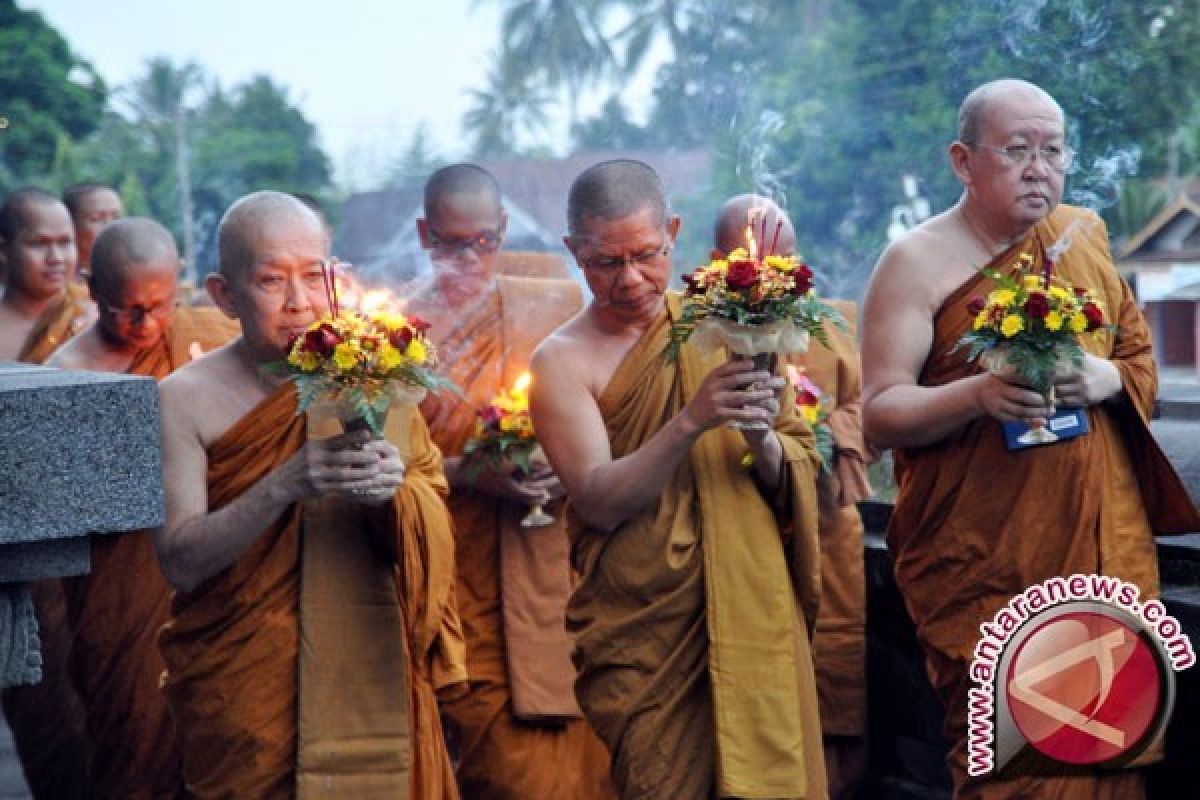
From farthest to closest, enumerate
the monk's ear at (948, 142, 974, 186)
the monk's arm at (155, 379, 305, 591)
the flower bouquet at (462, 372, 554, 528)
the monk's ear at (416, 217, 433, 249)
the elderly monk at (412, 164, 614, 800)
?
the monk's ear at (416, 217, 433, 249) → the elderly monk at (412, 164, 614, 800) → the flower bouquet at (462, 372, 554, 528) → the monk's ear at (948, 142, 974, 186) → the monk's arm at (155, 379, 305, 591)

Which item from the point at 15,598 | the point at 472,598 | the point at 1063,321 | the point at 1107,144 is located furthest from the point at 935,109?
the point at 15,598

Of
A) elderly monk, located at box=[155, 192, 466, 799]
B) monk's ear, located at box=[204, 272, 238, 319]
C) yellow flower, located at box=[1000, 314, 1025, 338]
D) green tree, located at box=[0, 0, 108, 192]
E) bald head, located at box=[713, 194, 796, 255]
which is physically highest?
green tree, located at box=[0, 0, 108, 192]

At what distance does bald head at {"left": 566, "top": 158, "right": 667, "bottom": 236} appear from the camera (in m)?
4.85

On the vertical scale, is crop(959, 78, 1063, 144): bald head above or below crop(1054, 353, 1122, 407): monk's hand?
above

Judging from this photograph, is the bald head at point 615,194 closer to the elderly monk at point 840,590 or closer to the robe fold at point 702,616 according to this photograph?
the robe fold at point 702,616

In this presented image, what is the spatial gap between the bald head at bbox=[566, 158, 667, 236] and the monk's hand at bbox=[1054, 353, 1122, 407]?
1185 millimetres

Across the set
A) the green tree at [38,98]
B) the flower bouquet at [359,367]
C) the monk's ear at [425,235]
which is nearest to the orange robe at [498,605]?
the monk's ear at [425,235]

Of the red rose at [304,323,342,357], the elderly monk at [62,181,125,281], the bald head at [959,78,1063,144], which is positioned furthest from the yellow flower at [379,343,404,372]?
the elderly monk at [62,181,125,281]

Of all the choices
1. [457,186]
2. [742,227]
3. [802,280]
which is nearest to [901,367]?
[802,280]

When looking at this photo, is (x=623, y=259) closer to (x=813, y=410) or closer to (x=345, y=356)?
(x=345, y=356)

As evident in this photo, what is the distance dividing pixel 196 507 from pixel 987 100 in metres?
2.53

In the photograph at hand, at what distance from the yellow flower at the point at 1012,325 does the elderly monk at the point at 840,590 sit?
79.0 inches

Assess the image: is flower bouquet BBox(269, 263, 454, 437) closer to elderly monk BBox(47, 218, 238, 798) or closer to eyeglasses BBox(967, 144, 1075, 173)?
eyeglasses BBox(967, 144, 1075, 173)

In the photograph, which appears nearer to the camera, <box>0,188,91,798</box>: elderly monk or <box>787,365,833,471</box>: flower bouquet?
<box>787,365,833,471</box>: flower bouquet
